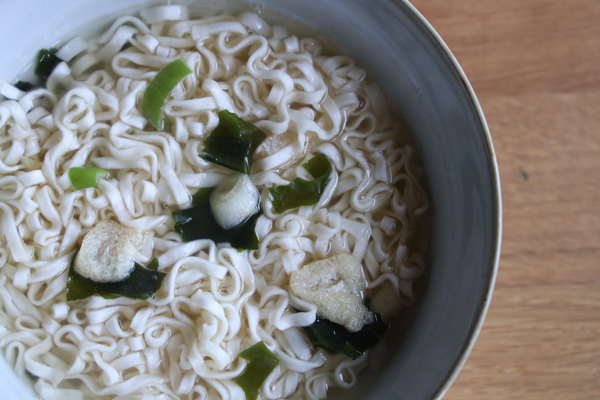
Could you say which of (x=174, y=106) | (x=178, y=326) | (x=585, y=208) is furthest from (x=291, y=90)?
(x=585, y=208)

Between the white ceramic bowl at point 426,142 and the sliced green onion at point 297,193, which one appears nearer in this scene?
the white ceramic bowl at point 426,142

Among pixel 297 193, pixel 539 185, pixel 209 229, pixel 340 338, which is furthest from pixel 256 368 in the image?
pixel 539 185

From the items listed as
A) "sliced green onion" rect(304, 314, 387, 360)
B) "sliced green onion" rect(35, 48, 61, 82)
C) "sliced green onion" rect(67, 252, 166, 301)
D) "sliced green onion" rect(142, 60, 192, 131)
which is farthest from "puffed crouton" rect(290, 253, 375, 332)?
"sliced green onion" rect(35, 48, 61, 82)

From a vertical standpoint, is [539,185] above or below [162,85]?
Answer: below

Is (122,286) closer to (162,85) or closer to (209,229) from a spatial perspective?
(209,229)

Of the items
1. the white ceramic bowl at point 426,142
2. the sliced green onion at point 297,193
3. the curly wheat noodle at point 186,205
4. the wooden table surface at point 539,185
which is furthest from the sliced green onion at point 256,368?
the wooden table surface at point 539,185

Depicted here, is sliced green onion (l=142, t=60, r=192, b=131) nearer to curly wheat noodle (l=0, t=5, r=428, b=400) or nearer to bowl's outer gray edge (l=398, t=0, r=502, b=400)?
curly wheat noodle (l=0, t=5, r=428, b=400)

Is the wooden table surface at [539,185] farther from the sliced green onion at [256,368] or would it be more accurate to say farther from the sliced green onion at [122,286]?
the sliced green onion at [122,286]
